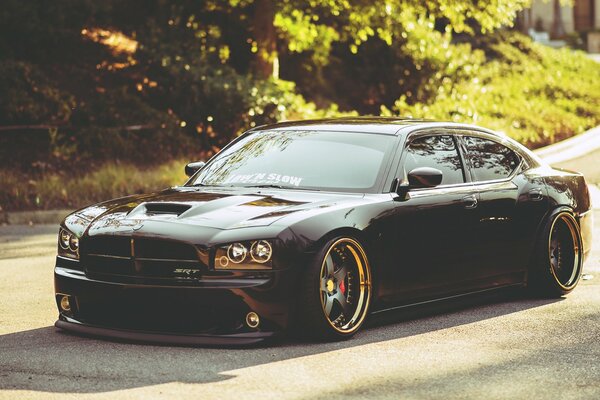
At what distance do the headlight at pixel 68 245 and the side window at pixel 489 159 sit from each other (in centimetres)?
304

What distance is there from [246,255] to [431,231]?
1.68 meters

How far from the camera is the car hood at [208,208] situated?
739 centimetres

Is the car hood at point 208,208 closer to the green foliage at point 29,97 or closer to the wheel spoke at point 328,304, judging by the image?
the wheel spoke at point 328,304

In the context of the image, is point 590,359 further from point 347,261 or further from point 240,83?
point 240,83

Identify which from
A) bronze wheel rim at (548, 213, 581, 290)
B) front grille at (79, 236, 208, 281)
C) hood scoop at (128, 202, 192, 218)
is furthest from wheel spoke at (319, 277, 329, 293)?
bronze wheel rim at (548, 213, 581, 290)

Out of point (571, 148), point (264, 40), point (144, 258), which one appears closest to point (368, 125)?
point (144, 258)

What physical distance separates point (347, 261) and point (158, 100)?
15.7 meters

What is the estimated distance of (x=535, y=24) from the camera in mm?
52688

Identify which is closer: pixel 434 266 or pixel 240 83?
pixel 434 266

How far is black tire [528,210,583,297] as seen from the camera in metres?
9.38

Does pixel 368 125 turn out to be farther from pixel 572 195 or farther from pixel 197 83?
pixel 197 83

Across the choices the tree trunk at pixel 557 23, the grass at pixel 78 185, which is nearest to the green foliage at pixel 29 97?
the grass at pixel 78 185

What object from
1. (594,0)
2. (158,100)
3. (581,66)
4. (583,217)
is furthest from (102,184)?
(594,0)

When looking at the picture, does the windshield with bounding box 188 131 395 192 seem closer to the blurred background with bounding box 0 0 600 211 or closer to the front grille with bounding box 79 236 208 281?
the front grille with bounding box 79 236 208 281
